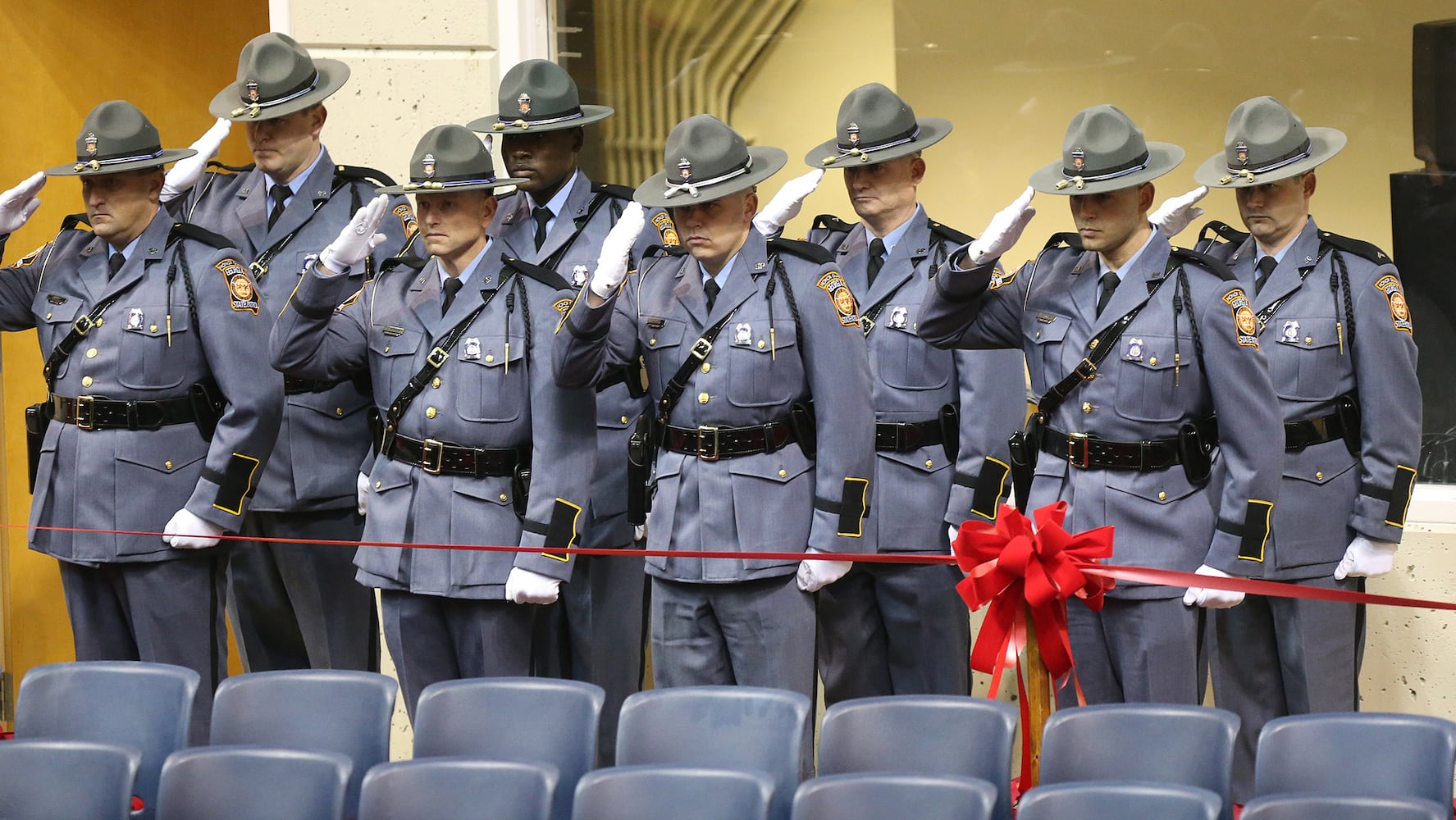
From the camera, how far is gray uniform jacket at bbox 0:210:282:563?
436 cm

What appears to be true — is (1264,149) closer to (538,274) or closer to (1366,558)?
(1366,558)

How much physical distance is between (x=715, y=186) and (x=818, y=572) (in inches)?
34.8

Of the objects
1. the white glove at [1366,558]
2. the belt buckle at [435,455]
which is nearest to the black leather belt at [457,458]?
the belt buckle at [435,455]

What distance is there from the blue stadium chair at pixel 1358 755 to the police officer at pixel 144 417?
2.50 meters

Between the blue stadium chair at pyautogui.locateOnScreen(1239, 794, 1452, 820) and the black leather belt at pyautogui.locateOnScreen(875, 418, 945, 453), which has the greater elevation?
the blue stadium chair at pyautogui.locateOnScreen(1239, 794, 1452, 820)

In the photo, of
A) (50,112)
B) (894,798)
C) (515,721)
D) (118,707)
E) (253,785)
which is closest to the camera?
(894,798)

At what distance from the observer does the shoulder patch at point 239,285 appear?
4441 millimetres

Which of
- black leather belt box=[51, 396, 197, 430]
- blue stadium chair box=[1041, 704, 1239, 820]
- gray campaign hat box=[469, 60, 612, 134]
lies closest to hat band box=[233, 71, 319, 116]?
gray campaign hat box=[469, 60, 612, 134]

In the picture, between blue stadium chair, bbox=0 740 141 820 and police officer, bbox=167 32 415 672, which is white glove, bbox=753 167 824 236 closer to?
police officer, bbox=167 32 415 672

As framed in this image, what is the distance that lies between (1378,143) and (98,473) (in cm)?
369

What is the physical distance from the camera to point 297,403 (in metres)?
4.79

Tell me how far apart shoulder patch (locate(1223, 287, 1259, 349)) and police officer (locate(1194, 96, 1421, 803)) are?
1.77 feet

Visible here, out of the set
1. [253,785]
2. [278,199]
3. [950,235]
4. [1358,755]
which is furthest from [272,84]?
[1358,755]

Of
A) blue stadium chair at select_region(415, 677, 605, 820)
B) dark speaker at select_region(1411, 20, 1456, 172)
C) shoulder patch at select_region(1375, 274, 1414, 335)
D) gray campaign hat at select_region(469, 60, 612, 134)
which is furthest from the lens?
dark speaker at select_region(1411, 20, 1456, 172)
